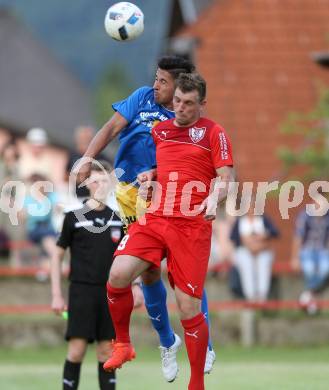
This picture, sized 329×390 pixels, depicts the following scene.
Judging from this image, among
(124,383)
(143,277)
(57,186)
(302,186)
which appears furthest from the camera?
(302,186)

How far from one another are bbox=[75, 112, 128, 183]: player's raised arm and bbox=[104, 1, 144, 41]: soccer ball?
62 cm

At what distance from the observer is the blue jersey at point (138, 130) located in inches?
368

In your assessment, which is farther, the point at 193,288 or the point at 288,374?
the point at 288,374

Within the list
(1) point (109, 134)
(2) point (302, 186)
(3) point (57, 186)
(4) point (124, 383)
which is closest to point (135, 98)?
(1) point (109, 134)

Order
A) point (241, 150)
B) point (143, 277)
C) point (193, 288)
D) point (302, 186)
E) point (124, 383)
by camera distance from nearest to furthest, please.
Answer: point (193, 288)
point (143, 277)
point (124, 383)
point (302, 186)
point (241, 150)

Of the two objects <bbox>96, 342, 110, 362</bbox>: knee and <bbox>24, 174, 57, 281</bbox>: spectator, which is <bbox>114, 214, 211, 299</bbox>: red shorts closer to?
<bbox>96, 342, 110, 362</bbox>: knee

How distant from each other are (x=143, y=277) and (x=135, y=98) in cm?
144

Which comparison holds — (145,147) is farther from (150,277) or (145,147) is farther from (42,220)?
(42,220)

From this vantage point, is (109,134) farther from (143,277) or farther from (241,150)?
(241,150)

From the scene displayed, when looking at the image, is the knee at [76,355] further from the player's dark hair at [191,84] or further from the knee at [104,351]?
the player's dark hair at [191,84]

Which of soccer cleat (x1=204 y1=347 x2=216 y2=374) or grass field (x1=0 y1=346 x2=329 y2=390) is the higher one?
soccer cleat (x1=204 y1=347 x2=216 y2=374)

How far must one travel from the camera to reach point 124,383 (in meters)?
12.2

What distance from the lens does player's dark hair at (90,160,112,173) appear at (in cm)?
981

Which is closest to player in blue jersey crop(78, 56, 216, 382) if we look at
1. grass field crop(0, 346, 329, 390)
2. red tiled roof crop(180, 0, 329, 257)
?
grass field crop(0, 346, 329, 390)
